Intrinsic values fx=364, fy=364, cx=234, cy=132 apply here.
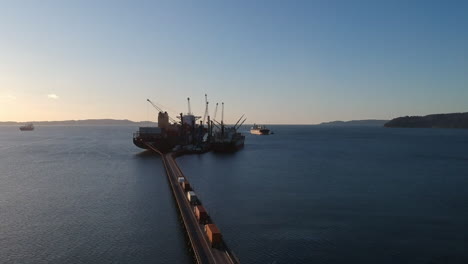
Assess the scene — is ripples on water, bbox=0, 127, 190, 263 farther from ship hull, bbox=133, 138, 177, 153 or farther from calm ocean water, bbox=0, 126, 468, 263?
ship hull, bbox=133, 138, 177, 153

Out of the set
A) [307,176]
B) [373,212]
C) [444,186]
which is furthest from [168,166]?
[444,186]

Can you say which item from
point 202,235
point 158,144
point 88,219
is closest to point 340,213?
point 202,235

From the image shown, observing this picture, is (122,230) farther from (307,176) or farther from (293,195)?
(307,176)

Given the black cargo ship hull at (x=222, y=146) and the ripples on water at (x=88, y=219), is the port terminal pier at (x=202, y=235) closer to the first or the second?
the ripples on water at (x=88, y=219)

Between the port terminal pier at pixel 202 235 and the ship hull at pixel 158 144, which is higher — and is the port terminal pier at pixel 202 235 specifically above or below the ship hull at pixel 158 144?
below

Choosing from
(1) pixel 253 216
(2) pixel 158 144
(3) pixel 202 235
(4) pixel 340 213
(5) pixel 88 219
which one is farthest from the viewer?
(2) pixel 158 144

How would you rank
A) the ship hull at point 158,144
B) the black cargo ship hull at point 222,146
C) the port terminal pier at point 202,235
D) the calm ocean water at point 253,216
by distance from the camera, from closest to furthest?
the port terminal pier at point 202,235 → the calm ocean water at point 253,216 → the ship hull at point 158,144 → the black cargo ship hull at point 222,146

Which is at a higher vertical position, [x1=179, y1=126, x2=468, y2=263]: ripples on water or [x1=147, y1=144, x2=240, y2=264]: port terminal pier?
[x1=147, y1=144, x2=240, y2=264]: port terminal pier

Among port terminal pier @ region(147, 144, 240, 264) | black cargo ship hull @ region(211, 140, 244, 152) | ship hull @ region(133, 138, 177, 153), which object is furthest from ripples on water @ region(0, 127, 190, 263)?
black cargo ship hull @ region(211, 140, 244, 152)

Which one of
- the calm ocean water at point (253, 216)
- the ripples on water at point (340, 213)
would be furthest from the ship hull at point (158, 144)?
the calm ocean water at point (253, 216)

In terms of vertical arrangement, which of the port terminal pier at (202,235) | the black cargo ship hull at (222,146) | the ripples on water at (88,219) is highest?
the black cargo ship hull at (222,146)

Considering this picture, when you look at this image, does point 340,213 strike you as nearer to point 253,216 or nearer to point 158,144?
point 253,216

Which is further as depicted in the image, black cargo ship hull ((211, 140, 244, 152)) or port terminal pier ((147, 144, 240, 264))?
black cargo ship hull ((211, 140, 244, 152))
